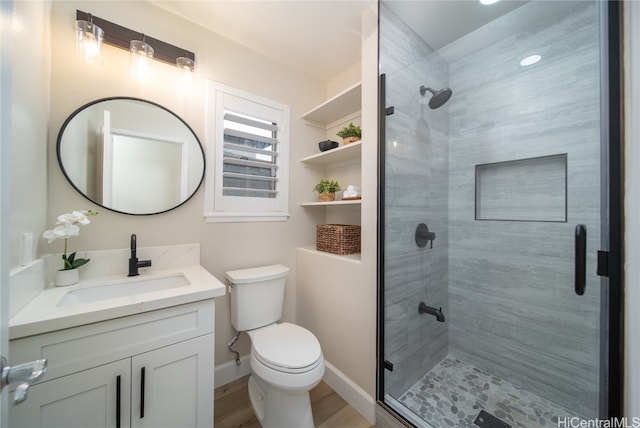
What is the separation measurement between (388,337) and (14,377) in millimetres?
1465

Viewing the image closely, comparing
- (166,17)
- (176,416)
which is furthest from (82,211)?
(166,17)

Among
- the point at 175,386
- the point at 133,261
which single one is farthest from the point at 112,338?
the point at 133,261

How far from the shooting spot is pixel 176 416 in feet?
3.42

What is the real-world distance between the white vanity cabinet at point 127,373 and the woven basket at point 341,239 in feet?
2.99

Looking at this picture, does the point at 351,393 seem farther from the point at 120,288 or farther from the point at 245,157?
the point at 245,157

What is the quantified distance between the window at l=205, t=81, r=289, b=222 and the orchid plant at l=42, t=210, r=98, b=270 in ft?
2.02

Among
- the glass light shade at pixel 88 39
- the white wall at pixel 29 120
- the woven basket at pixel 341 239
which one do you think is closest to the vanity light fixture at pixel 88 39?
the glass light shade at pixel 88 39

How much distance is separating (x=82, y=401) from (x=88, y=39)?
1.66 m

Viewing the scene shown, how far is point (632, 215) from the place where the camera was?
778 mm

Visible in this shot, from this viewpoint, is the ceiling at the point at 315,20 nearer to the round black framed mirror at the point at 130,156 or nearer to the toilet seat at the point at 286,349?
the round black framed mirror at the point at 130,156

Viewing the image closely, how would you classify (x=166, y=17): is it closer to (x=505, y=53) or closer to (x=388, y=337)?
(x=505, y=53)

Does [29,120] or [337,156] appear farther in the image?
[337,156]

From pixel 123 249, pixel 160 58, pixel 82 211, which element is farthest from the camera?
pixel 160 58

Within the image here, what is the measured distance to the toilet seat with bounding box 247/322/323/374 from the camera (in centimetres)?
119
